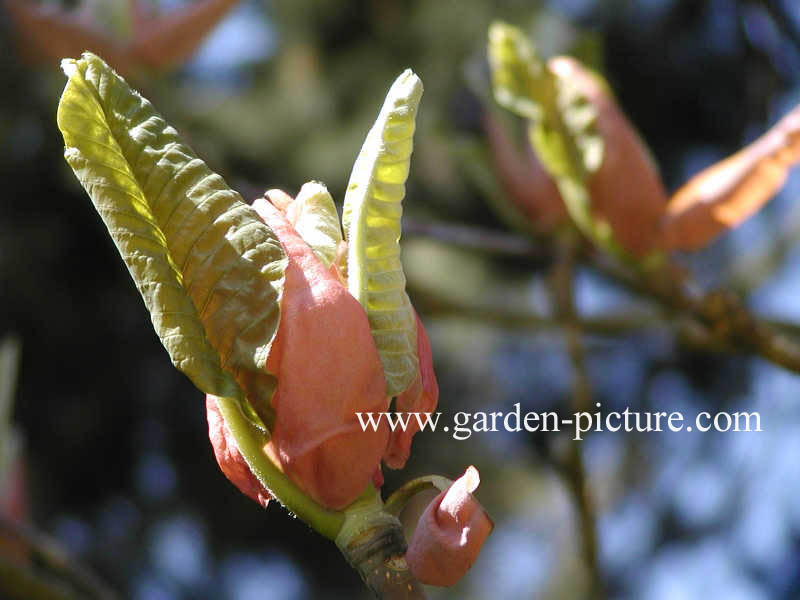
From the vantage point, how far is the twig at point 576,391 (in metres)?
0.86

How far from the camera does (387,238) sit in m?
0.52

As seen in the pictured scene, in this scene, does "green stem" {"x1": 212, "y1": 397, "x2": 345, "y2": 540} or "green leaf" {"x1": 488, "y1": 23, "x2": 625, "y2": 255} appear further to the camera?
"green leaf" {"x1": 488, "y1": 23, "x2": 625, "y2": 255}

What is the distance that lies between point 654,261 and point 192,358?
560 mm

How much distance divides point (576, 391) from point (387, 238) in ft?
1.62

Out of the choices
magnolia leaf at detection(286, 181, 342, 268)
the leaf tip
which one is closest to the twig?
magnolia leaf at detection(286, 181, 342, 268)

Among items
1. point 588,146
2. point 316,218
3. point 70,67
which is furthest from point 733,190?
point 70,67

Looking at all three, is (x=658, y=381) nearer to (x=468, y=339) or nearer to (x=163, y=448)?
(x=468, y=339)

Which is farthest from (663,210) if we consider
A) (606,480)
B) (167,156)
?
(606,480)

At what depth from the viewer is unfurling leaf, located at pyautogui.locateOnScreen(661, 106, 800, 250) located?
2.85 ft

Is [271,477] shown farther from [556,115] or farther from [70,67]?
[556,115]

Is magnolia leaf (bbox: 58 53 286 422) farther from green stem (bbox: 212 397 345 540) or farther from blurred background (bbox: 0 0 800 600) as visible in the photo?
blurred background (bbox: 0 0 800 600)

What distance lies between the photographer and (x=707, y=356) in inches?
101

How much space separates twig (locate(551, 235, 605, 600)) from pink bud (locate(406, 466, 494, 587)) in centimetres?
37

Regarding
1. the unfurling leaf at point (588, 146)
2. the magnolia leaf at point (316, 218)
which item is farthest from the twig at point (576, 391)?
the magnolia leaf at point (316, 218)
